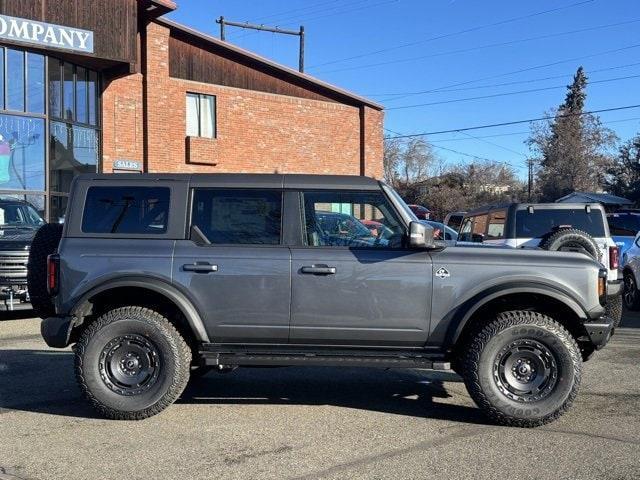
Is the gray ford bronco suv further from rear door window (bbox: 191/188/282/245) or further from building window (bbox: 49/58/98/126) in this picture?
building window (bbox: 49/58/98/126)

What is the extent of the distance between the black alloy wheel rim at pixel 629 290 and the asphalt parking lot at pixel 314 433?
5.02m

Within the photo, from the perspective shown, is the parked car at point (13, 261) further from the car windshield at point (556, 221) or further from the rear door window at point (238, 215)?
the car windshield at point (556, 221)

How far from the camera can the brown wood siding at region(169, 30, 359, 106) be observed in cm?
2217

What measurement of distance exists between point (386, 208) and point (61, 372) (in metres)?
4.14

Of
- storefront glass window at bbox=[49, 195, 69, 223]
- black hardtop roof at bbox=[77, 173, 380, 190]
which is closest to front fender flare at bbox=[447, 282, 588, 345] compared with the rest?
black hardtop roof at bbox=[77, 173, 380, 190]

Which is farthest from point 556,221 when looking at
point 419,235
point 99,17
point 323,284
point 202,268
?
point 99,17

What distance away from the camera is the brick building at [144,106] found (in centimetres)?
1792

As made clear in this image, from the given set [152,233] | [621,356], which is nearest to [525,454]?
[152,233]

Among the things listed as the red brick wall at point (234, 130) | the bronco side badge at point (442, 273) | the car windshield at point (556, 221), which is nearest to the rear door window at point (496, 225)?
the car windshield at point (556, 221)

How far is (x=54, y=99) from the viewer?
18.8 meters

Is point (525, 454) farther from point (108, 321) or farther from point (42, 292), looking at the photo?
point (42, 292)

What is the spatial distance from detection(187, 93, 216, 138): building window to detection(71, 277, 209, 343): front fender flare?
58.1 feet

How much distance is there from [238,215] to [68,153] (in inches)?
595

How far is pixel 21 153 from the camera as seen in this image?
59.4 feet
